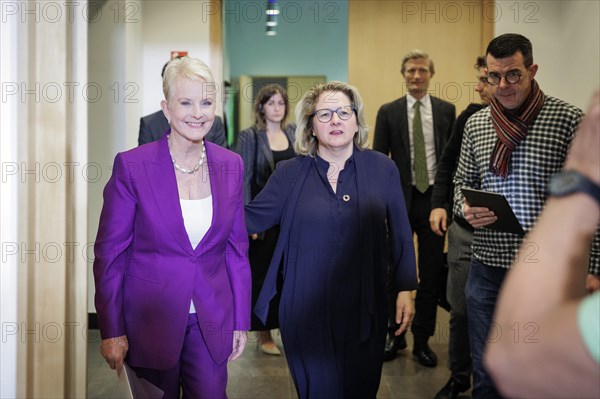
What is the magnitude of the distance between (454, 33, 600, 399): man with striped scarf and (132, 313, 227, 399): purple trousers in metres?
0.98

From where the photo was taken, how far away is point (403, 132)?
396cm

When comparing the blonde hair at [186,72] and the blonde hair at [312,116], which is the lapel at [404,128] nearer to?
the blonde hair at [312,116]

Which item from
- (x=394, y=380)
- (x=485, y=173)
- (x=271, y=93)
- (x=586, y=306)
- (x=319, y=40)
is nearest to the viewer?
(x=586, y=306)

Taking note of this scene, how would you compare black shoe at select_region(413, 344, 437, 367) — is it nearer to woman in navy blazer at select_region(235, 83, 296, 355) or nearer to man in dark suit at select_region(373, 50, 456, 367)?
man in dark suit at select_region(373, 50, 456, 367)

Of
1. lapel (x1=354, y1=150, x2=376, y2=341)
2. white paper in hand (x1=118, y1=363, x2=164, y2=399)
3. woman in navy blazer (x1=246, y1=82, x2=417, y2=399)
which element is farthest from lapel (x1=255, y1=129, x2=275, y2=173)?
white paper in hand (x1=118, y1=363, x2=164, y2=399)

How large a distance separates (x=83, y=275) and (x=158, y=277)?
2.31 feet

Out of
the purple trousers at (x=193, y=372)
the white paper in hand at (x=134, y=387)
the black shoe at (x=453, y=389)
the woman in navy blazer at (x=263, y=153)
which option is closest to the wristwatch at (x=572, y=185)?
the white paper in hand at (x=134, y=387)

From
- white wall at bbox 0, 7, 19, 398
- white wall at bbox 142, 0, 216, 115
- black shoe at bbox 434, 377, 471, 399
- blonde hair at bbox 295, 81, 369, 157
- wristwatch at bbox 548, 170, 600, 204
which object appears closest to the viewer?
wristwatch at bbox 548, 170, 600, 204

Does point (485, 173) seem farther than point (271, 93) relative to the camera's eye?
No

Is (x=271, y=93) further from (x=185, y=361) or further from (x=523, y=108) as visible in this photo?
(x=185, y=361)

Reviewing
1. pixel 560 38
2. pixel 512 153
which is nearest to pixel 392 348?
pixel 512 153

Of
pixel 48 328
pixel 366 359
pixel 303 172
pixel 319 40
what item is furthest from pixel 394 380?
pixel 319 40

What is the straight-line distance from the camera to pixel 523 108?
91.0 inches

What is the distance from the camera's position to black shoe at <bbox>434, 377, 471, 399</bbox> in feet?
10.4
